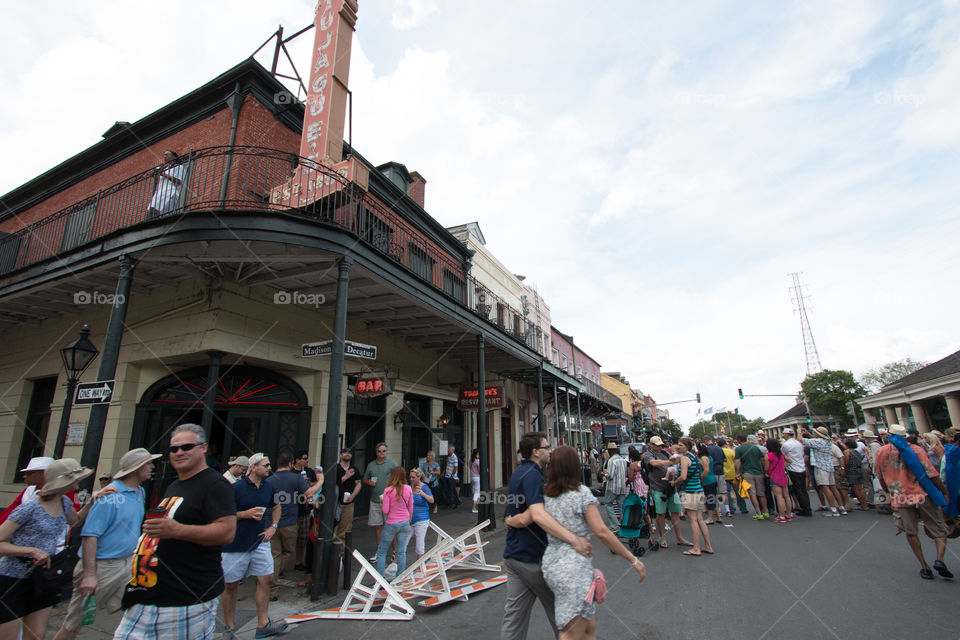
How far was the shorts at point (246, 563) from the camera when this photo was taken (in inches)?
163

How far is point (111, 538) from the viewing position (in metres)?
3.94

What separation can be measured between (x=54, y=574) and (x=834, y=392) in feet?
222

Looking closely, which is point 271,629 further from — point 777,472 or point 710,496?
point 777,472

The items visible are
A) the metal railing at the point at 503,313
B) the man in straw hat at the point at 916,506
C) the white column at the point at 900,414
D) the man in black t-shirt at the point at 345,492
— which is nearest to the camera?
the man in straw hat at the point at 916,506

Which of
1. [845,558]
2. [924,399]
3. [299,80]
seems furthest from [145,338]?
[924,399]

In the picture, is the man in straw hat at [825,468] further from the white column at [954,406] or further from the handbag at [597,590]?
the white column at [954,406]

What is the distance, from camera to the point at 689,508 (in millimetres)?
6773

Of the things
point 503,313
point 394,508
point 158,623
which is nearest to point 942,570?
point 394,508

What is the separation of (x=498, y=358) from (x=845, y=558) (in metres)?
9.91

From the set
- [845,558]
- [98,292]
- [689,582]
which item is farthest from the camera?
[98,292]

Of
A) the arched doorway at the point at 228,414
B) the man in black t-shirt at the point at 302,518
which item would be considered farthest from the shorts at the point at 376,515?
the arched doorway at the point at 228,414

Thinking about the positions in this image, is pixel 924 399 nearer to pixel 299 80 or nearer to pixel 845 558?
pixel 845 558

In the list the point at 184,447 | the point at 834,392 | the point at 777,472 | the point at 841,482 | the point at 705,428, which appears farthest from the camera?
the point at 705,428

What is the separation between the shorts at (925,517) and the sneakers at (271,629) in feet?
22.7
